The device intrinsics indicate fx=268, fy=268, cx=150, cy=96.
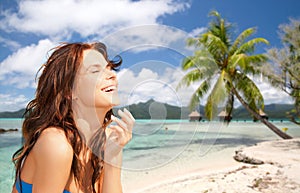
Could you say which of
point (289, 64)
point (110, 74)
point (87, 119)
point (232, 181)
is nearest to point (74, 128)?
point (87, 119)

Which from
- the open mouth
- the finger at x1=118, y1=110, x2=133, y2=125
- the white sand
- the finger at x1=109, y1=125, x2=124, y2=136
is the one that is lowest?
the white sand

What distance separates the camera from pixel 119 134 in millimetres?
1004

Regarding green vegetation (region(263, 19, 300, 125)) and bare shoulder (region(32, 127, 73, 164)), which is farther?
green vegetation (region(263, 19, 300, 125))

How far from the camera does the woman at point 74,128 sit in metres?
0.96

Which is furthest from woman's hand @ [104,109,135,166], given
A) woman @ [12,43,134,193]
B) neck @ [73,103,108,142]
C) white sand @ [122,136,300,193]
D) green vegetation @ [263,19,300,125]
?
green vegetation @ [263,19,300,125]

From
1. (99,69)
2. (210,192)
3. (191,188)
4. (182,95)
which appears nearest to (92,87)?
(99,69)

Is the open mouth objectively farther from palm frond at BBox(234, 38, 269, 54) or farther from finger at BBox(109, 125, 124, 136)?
palm frond at BBox(234, 38, 269, 54)

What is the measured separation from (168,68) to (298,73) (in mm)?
12378

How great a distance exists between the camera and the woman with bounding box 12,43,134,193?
37.9 inches

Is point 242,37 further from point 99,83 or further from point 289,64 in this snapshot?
point 99,83

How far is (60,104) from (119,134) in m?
0.32

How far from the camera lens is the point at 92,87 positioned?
3.34 feet

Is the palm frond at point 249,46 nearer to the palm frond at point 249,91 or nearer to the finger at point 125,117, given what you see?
the palm frond at point 249,91

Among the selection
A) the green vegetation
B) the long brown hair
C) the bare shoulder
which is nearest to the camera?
the bare shoulder
